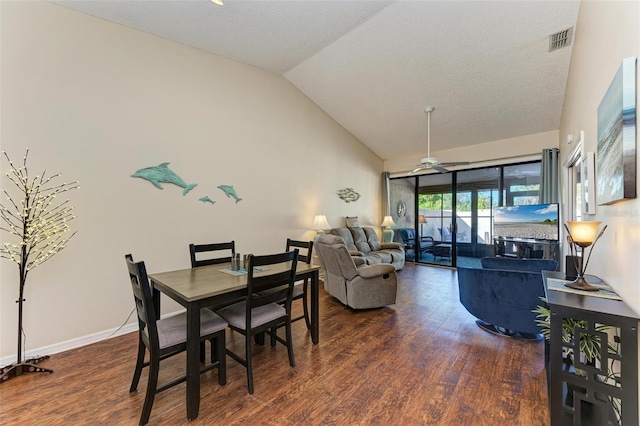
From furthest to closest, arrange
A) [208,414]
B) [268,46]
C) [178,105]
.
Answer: [268,46] < [178,105] < [208,414]

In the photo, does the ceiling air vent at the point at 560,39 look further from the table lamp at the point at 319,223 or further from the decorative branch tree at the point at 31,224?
the decorative branch tree at the point at 31,224

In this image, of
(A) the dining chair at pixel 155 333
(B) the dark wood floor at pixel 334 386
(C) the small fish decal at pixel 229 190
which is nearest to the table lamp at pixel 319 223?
(C) the small fish decal at pixel 229 190

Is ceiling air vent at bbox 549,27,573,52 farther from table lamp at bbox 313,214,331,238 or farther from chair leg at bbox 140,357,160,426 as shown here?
chair leg at bbox 140,357,160,426

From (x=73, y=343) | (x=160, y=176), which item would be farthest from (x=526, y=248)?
(x=73, y=343)

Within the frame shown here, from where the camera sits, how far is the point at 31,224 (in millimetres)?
2248

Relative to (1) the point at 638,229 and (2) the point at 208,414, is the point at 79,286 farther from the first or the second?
(1) the point at 638,229

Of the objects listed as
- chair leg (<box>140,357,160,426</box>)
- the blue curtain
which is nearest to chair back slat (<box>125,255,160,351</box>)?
chair leg (<box>140,357,160,426</box>)

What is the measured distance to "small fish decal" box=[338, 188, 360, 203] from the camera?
20.1 feet

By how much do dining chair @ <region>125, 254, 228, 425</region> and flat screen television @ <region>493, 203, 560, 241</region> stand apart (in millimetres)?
5339

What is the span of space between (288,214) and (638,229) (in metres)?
4.14

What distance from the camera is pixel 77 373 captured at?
224cm

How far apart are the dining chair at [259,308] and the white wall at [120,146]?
1631 millimetres

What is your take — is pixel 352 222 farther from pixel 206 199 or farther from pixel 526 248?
pixel 206 199

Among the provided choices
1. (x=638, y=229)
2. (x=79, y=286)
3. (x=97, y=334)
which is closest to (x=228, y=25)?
(x=79, y=286)
